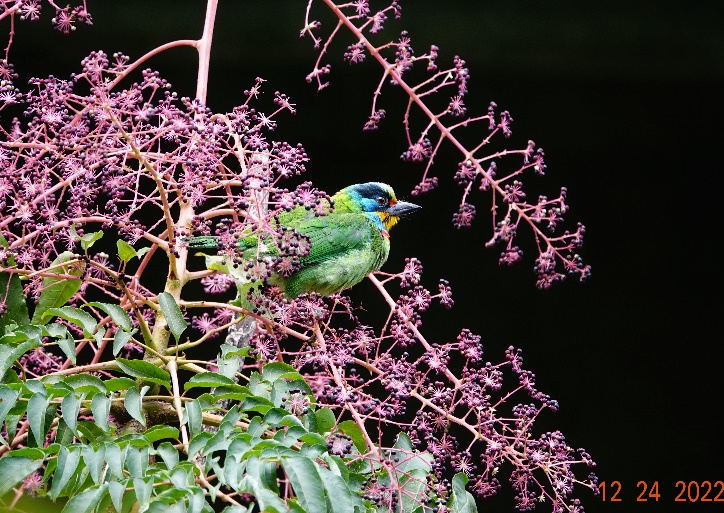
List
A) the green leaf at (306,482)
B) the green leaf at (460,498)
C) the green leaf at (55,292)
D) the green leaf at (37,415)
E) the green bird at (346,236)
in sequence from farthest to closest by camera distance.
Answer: the green bird at (346,236)
the green leaf at (55,292)
the green leaf at (460,498)
the green leaf at (37,415)
the green leaf at (306,482)

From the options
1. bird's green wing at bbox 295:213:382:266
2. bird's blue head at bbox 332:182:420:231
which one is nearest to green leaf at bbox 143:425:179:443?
bird's green wing at bbox 295:213:382:266

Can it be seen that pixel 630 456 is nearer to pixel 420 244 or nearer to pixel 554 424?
pixel 554 424

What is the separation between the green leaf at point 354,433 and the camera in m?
1.22

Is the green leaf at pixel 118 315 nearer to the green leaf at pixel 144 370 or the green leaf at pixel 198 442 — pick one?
the green leaf at pixel 144 370

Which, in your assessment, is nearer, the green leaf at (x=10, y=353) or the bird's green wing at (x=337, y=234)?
the green leaf at (x=10, y=353)

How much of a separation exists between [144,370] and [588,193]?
2.22 m

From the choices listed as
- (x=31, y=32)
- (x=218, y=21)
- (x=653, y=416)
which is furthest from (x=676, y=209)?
(x=31, y=32)

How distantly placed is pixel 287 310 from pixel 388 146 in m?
1.76

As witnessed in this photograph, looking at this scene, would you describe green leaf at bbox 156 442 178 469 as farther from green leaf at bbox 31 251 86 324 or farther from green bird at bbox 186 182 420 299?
green bird at bbox 186 182 420 299

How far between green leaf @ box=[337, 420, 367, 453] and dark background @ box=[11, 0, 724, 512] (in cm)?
172

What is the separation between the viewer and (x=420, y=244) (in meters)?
3.15

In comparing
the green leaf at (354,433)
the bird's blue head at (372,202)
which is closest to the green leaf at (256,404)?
the green leaf at (354,433)

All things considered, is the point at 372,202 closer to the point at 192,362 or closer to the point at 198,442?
the point at 192,362

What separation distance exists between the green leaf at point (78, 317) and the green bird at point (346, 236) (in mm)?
413
